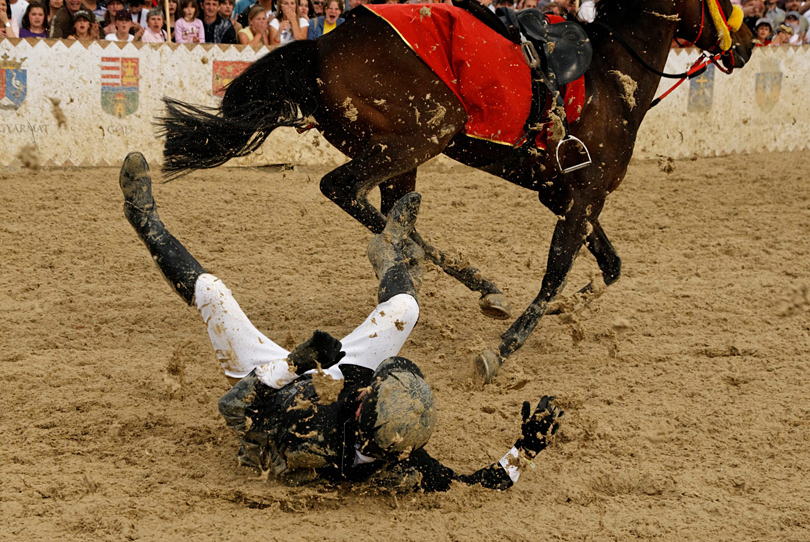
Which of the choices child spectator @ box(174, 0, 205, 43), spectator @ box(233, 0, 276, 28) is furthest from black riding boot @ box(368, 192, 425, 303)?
spectator @ box(233, 0, 276, 28)

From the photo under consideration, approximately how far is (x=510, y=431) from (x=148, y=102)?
521cm

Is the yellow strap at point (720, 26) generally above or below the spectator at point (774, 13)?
below

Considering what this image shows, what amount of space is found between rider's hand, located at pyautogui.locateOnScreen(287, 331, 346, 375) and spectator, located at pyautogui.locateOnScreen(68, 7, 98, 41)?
5.90 meters

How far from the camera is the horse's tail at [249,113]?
4121 mm

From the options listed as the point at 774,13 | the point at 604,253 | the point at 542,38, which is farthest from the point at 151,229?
the point at 774,13

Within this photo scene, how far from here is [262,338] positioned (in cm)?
293

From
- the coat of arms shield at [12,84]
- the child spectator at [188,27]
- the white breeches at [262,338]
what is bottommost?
the white breeches at [262,338]

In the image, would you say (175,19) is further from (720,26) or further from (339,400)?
(339,400)

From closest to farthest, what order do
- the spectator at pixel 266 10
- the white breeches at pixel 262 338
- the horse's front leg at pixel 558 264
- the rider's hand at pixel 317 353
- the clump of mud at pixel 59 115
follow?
the rider's hand at pixel 317 353 → the white breeches at pixel 262 338 → the horse's front leg at pixel 558 264 → the clump of mud at pixel 59 115 → the spectator at pixel 266 10

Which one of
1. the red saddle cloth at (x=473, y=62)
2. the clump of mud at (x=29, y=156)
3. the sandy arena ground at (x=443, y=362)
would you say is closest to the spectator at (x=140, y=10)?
the clump of mud at (x=29, y=156)

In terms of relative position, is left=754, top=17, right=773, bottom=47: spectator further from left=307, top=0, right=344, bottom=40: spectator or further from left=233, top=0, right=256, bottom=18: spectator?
left=233, top=0, right=256, bottom=18: spectator

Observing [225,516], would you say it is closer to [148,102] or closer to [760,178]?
[148,102]

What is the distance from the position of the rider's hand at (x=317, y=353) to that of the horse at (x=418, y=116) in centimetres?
147

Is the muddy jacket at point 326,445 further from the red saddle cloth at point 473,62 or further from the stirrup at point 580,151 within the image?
the stirrup at point 580,151
